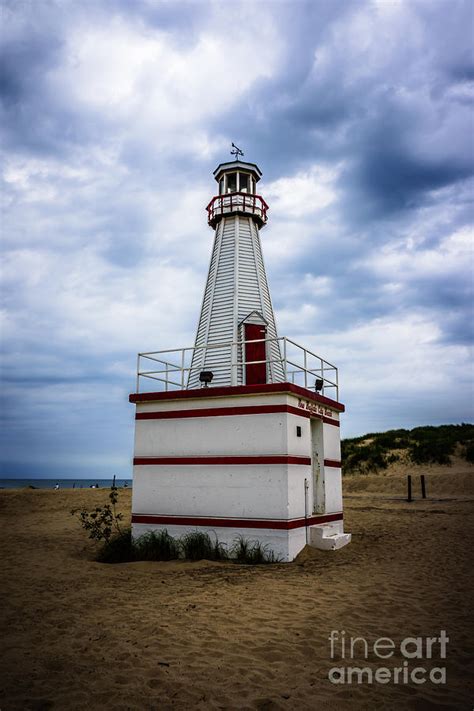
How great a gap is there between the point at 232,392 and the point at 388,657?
7.72m

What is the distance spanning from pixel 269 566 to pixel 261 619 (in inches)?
162

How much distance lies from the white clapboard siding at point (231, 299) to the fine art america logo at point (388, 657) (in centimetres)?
1006

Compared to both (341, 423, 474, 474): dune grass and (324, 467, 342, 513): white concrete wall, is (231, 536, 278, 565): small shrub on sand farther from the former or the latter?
(341, 423, 474, 474): dune grass

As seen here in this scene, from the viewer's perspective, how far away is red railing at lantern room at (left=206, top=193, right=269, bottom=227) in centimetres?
1978

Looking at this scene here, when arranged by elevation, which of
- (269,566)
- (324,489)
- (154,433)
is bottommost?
(269,566)

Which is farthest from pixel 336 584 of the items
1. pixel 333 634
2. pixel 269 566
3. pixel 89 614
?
pixel 89 614

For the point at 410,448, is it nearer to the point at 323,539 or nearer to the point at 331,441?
the point at 331,441

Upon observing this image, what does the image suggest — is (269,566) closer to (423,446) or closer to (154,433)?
(154,433)

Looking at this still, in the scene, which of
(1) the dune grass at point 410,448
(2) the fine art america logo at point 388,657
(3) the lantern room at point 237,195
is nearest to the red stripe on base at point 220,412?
(2) the fine art america logo at point 388,657

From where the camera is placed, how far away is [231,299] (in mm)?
18000

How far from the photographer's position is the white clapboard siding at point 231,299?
17156mm

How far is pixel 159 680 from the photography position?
553 cm

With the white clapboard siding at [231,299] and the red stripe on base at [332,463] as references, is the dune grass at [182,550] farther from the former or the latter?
the white clapboard siding at [231,299]

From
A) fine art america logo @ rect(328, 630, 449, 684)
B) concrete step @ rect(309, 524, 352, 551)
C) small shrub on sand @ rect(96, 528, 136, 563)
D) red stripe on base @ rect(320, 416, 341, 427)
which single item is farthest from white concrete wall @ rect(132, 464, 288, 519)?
fine art america logo @ rect(328, 630, 449, 684)
